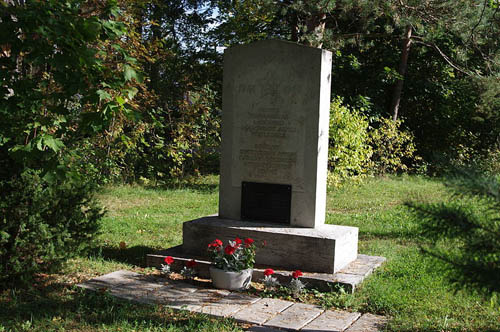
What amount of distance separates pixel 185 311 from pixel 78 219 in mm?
1603

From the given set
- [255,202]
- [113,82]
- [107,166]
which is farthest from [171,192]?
[113,82]

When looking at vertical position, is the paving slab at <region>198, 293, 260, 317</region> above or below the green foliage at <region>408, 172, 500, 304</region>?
below

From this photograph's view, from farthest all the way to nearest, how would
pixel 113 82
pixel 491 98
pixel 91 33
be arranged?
pixel 491 98
pixel 113 82
pixel 91 33

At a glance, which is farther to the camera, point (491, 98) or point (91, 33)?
point (491, 98)

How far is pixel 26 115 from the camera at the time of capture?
4.55 m

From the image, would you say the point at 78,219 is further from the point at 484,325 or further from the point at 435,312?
the point at 484,325

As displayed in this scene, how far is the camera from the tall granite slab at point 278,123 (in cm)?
616

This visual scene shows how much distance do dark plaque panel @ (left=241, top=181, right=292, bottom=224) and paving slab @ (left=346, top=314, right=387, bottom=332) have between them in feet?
5.99

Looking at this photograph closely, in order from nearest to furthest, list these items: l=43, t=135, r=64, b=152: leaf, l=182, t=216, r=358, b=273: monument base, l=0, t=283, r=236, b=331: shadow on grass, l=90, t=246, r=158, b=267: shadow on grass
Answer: l=43, t=135, r=64, b=152: leaf, l=0, t=283, r=236, b=331: shadow on grass, l=182, t=216, r=358, b=273: monument base, l=90, t=246, r=158, b=267: shadow on grass

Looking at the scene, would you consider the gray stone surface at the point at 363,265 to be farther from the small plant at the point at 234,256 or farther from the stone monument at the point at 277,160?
the small plant at the point at 234,256

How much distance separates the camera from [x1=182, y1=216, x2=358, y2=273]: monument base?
5867mm

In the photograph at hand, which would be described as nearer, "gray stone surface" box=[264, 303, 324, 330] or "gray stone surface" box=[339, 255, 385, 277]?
"gray stone surface" box=[264, 303, 324, 330]

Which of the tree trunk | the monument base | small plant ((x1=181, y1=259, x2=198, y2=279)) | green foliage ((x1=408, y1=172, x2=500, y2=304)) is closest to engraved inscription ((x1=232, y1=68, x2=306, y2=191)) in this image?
the monument base

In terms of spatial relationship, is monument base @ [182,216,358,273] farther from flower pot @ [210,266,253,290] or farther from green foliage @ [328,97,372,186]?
green foliage @ [328,97,372,186]
